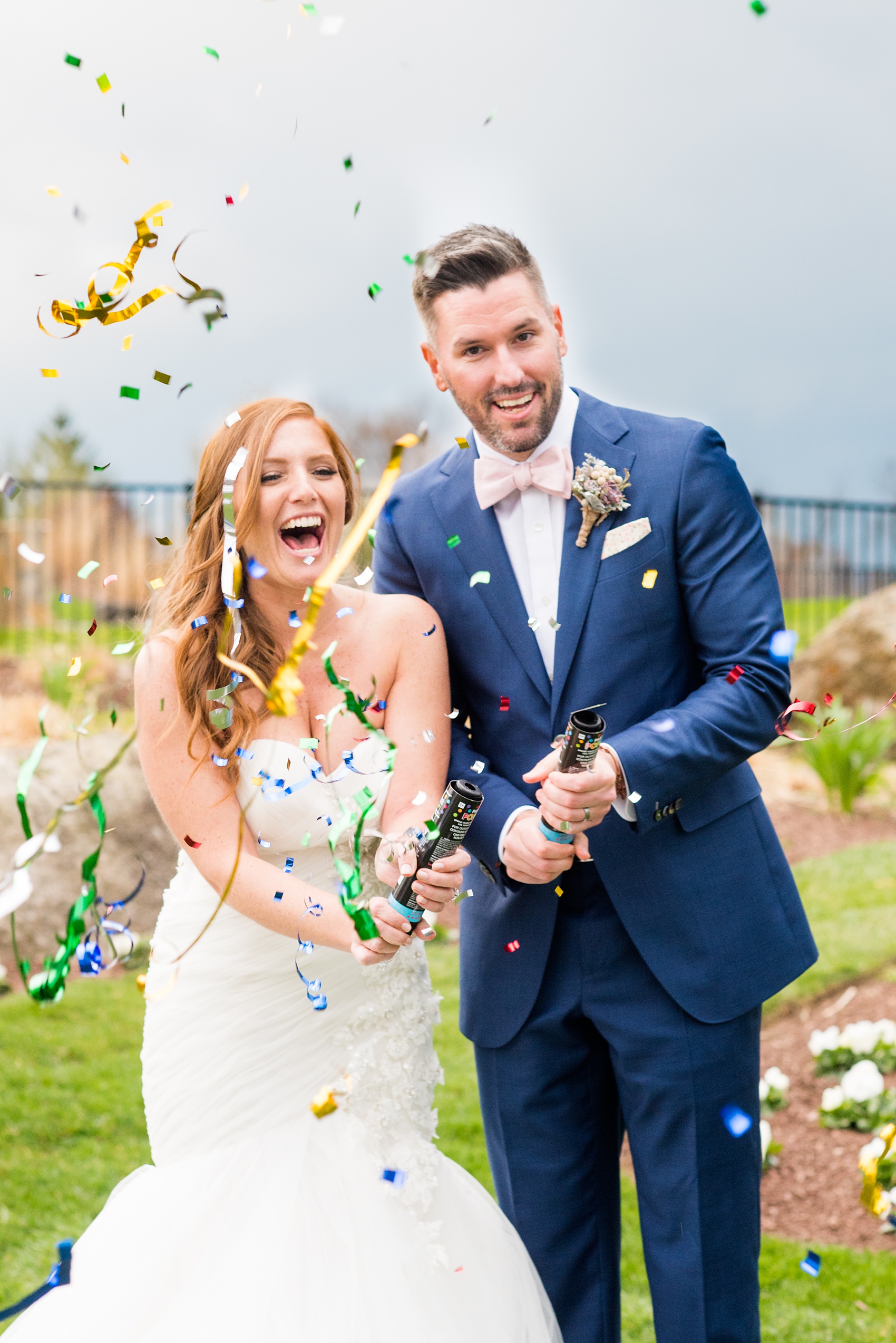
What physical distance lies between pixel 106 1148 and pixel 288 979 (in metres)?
2.85

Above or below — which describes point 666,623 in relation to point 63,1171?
above

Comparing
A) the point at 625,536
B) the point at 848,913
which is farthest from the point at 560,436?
the point at 848,913

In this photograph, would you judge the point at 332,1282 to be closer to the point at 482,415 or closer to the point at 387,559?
the point at 387,559

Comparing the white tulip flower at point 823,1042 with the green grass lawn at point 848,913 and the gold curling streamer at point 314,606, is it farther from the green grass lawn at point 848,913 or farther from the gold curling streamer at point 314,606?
the gold curling streamer at point 314,606

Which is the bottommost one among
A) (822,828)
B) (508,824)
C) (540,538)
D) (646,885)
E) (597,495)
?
(822,828)

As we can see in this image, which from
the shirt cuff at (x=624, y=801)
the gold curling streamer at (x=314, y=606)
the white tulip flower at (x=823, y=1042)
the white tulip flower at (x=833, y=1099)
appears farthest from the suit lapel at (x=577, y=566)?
the white tulip flower at (x=823, y=1042)

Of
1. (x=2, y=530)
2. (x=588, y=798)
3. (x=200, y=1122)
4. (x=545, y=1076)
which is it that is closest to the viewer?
(x=588, y=798)

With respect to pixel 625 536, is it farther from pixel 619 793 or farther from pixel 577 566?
pixel 619 793

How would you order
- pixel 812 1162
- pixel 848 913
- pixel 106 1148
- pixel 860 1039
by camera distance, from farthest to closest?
pixel 848 913 → pixel 860 1039 → pixel 106 1148 → pixel 812 1162

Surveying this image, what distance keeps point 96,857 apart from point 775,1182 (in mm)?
3480

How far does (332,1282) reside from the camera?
2277 mm

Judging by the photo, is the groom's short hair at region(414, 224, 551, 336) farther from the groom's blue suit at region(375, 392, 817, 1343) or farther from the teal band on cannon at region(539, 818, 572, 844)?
the teal band on cannon at region(539, 818, 572, 844)

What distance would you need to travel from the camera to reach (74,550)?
674 inches

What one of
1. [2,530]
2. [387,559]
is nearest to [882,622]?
[387,559]
